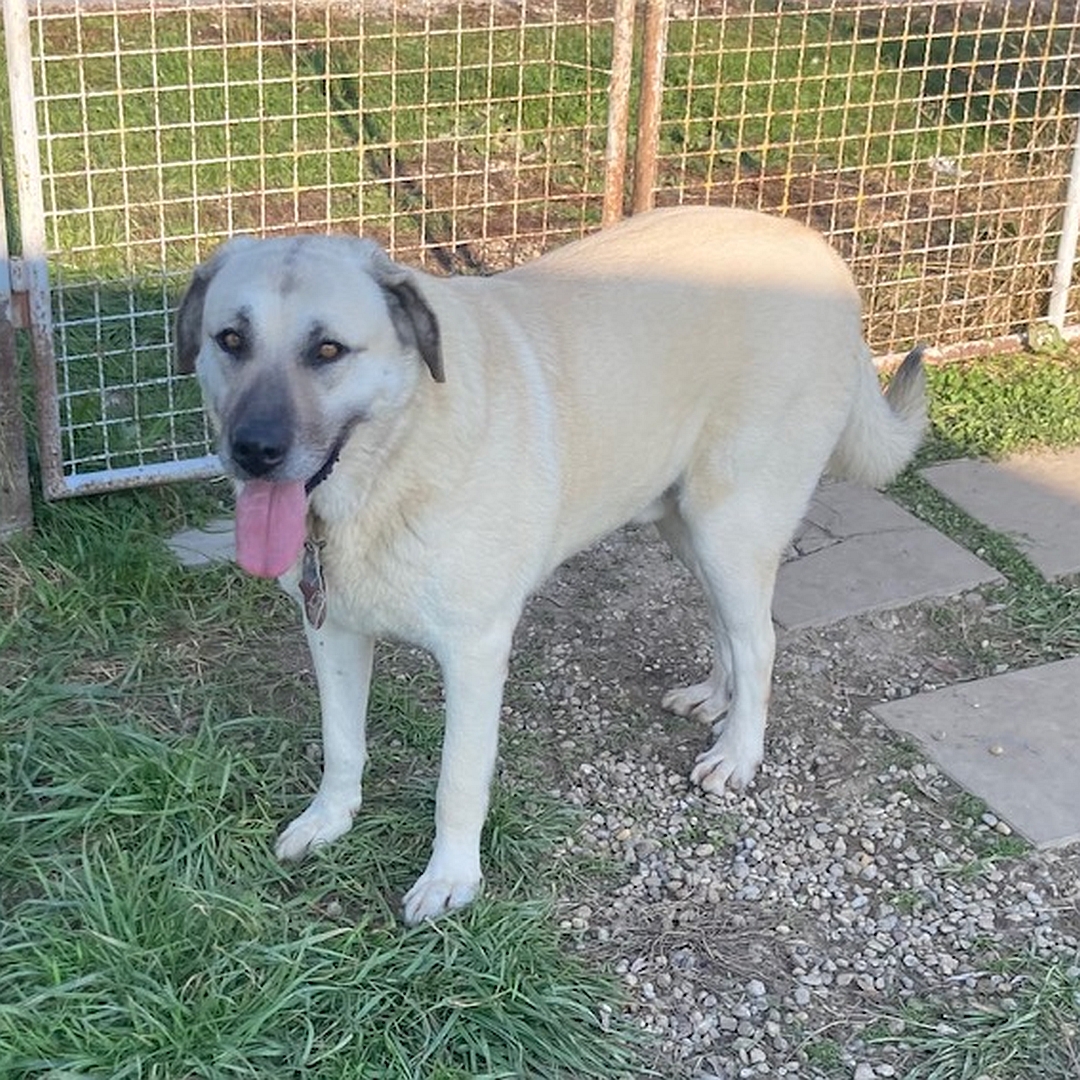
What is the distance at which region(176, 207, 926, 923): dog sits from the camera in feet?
9.61

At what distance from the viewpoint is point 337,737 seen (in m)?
3.55

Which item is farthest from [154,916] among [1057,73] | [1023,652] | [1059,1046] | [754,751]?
[1057,73]

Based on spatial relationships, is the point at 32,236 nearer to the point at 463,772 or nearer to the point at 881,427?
the point at 463,772

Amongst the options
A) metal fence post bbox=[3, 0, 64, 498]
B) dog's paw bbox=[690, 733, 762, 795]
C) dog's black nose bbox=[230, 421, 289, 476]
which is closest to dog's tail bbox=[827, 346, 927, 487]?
dog's paw bbox=[690, 733, 762, 795]

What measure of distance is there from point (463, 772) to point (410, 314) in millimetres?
963

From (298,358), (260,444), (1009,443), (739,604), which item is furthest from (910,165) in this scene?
(260,444)

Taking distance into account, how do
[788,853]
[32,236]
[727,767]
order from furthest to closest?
[32,236] → [727,767] → [788,853]

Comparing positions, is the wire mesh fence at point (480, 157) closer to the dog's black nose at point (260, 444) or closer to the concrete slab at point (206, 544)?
the concrete slab at point (206, 544)

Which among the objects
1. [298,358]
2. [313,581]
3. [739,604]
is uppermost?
[298,358]

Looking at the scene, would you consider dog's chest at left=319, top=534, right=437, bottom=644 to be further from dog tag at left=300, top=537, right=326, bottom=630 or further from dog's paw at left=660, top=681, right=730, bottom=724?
dog's paw at left=660, top=681, right=730, bottom=724

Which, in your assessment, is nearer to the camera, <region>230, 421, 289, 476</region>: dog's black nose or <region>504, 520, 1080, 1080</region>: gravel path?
<region>230, 421, 289, 476</region>: dog's black nose

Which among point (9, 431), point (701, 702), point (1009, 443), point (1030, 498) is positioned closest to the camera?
point (701, 702)

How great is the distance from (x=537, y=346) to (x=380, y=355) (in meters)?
0.51

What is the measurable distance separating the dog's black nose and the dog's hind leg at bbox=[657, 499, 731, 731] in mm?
1430
